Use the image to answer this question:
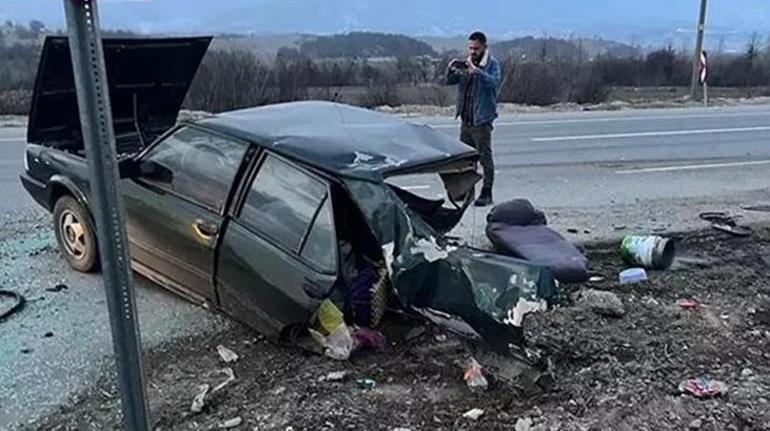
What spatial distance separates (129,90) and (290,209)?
116 inches

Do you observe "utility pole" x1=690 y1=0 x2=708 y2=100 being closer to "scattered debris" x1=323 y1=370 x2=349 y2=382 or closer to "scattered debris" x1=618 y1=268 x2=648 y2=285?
"scattered debris" x1=618 y1=268 x2=648 y2=285

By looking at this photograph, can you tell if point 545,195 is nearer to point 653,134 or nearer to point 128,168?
point 128,168

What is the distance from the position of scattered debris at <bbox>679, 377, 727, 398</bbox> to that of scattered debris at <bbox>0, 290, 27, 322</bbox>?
14.3ft

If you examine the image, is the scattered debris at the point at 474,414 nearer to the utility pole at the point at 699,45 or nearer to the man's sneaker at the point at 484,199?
the man's sneaker at the point at 484,199

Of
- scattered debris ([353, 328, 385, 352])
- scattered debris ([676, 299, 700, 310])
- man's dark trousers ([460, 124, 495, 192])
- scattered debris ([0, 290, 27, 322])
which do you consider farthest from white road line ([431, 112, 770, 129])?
scattered debris ([353, 328, 385, 352])

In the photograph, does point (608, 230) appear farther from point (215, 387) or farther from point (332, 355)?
point (215, 387)

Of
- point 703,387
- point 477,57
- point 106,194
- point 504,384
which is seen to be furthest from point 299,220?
point 477,57

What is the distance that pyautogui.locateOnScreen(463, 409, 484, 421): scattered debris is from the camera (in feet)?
13.7

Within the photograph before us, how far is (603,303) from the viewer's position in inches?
213

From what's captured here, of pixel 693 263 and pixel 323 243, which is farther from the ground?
pixel 323 243

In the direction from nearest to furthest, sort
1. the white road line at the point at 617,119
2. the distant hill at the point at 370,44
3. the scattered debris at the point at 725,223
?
the scattered debris at the point at 725,223 → the white road line at the point at 617,119 → the distant hill at the point at 370,44

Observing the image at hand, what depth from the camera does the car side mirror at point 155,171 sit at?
18.6ft

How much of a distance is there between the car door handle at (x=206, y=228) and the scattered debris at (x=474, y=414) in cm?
200

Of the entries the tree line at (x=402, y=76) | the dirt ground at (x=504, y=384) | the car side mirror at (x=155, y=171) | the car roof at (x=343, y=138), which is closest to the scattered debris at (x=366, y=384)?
the dirt ground at (x=504, y=384)
